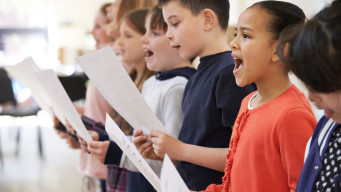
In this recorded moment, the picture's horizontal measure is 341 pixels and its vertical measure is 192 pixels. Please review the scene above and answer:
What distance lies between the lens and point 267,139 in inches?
38.1

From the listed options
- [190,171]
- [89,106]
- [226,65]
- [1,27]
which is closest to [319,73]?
[226,65]

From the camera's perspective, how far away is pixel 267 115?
99 centimetres

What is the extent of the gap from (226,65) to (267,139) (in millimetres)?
366

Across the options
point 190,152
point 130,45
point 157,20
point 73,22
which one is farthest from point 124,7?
point 73,22

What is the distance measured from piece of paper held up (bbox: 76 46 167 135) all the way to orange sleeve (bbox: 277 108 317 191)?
1.62ft

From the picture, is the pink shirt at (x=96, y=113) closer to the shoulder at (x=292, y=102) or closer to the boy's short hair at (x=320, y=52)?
the shoulder at (x=292, y=102)

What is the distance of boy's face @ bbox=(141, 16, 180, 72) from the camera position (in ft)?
5.54

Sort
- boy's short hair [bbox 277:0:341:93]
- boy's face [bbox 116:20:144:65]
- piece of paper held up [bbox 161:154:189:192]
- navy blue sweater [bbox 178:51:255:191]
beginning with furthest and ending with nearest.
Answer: boy's face [bbox 116:20:144:65], navy blue sweater [bbox 178:51:255:191], piece of paper held up [bbox 161:154:189:192], boy's short hair [bbox 277:0:341:93]

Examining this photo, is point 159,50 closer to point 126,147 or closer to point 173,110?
point 173,110

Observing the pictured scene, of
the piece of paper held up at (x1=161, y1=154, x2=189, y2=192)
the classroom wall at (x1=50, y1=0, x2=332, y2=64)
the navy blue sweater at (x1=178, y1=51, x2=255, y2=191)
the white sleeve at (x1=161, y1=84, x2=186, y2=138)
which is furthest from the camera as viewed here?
the classroom wall at (x1=50, y1=0, x2=332, y2=64)

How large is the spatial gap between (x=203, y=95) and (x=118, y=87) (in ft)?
0.79

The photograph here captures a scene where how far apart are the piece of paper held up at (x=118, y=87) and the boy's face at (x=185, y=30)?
19cm

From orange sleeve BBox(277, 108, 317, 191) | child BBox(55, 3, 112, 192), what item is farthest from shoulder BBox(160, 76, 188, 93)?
child BBox(55, 3, 112, 192)

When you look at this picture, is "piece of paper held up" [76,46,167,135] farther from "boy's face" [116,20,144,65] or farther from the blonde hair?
the blonde hair
